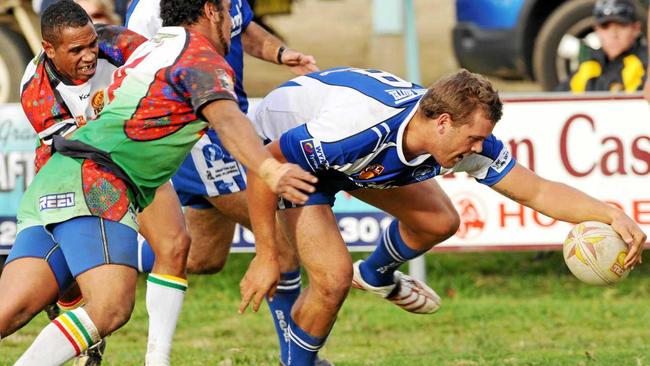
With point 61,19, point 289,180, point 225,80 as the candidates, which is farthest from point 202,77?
point 61,19

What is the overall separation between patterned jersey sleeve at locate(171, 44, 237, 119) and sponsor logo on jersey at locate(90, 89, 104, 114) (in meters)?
0.72

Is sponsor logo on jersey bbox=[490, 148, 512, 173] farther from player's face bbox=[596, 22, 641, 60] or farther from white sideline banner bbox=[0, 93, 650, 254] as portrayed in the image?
player's face bbox=[596, 22, 641, 60]

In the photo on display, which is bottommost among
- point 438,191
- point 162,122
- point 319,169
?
point 438,191

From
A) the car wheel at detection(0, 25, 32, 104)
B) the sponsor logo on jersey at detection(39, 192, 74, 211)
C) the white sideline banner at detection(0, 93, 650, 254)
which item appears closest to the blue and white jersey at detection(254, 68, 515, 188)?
the sponsor logo on jersey at detection(39, 192, 74, 211)

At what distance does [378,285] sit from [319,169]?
1359mm

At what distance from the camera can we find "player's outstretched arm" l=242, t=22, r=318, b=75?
7254mm

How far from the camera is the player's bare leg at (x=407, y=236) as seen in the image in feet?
22.0

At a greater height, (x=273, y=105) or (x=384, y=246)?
(x=273, y=105)

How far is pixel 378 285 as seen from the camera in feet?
23.7

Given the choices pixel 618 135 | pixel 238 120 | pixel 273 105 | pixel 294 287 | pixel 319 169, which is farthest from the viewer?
pixel 618 135

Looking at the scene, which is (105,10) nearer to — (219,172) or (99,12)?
(99,12)


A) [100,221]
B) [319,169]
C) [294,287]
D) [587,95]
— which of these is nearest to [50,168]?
[100,221]

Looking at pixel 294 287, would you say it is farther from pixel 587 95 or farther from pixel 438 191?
pixel 587 95

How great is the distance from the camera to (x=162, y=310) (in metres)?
6.38
